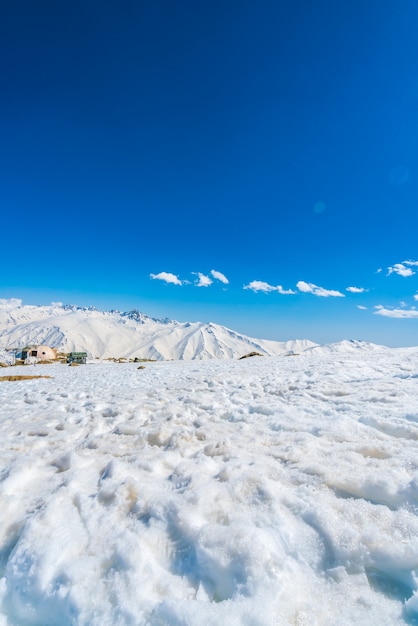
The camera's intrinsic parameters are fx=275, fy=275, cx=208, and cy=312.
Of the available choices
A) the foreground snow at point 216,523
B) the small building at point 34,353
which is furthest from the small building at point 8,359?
the foreground snow at point 216,523

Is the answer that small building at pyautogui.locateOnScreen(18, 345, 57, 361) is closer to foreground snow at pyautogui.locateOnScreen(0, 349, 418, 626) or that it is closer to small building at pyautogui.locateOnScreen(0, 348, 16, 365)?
small building at pyautogui.locateOnScreen(0, 348, 16, 365)

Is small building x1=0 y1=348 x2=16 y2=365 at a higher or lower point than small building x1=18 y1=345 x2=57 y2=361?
lower

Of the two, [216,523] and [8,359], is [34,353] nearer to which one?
[8,359]

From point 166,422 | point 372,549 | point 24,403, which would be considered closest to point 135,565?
point 372,549

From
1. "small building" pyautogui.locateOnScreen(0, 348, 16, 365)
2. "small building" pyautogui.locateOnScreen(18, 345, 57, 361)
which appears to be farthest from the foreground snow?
"small building" pyautogui.locateOnScreen(18, 345, 57, 361)

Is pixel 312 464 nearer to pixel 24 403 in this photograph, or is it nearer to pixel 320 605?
pixel 320 605

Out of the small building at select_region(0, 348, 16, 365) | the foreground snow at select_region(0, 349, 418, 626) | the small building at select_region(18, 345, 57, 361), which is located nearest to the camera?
the foreground snow at select_region(0, 349, 418, 626)

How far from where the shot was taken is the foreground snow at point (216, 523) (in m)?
2.10

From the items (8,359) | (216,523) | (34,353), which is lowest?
(216,523)

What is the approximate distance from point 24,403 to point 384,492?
34.0ft

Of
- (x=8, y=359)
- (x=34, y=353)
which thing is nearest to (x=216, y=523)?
(x=34, y=353)

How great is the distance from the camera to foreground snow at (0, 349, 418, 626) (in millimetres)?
2100

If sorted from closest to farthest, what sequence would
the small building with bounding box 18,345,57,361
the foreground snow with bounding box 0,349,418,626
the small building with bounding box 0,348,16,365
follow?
the foreground snow with bounding box 0,349,418,626
the small building with bounding box 0,348,16,365
the small building with bounding box 18,345,57,361

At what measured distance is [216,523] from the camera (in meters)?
2.93
